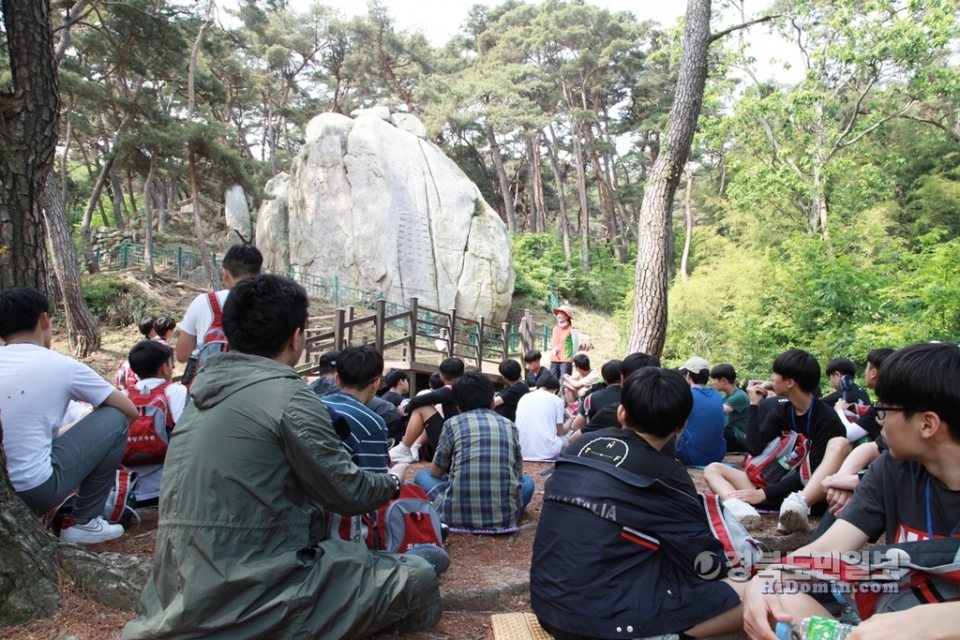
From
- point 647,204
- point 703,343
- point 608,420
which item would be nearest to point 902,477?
point 608,420

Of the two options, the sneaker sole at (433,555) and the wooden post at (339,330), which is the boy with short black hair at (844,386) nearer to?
the sneaker sole at (433,555)

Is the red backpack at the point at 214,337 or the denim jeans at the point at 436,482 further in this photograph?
the denim jeans at the point at 436,482

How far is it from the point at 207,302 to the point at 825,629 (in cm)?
330

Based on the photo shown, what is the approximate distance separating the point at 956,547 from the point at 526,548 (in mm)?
2348

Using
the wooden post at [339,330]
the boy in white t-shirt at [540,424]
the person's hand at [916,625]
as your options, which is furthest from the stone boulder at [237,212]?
the person's hand at [916,625]

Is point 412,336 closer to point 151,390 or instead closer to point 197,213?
point 197,213

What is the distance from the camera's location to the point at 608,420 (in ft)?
10.8

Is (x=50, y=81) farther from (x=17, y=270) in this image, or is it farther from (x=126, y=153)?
(x=126, y=153)

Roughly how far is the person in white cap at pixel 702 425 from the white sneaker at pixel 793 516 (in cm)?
155

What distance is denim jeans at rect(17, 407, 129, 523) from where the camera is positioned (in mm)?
2803

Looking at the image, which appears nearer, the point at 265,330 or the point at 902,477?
the point at 902,477

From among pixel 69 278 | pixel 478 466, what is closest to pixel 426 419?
pixel 478 466

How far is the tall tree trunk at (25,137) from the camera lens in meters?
3.41

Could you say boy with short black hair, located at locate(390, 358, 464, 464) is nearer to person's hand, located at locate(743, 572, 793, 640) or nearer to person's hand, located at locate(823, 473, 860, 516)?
person's hand, located at locate(823, 473, 860, 516)
